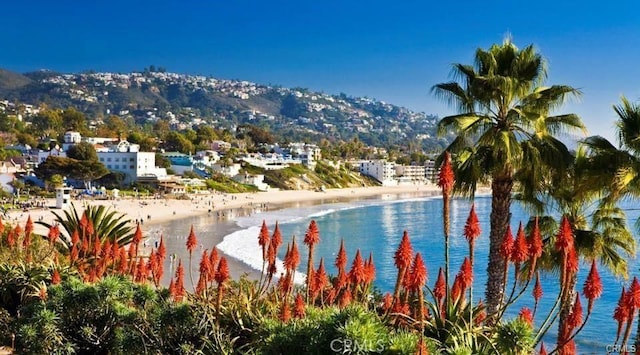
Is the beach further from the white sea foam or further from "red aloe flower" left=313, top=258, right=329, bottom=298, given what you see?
"red aloe flower" left=313, top=258, right=329, bottom=298

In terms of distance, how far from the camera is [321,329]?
5.24m

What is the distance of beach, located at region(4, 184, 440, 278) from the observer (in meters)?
46.1

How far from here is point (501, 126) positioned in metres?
10.2

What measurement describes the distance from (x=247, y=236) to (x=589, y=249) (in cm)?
4113

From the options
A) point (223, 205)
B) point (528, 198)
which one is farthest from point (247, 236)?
point (528, 198)

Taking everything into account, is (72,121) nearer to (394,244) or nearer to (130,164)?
(130,164)

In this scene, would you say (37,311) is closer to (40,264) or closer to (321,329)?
(40,264)

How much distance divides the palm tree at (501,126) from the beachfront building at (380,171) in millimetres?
138527

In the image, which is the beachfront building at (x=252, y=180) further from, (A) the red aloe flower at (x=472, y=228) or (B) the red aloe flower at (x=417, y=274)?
(A) the red aloe flower at (x=472, y=228)

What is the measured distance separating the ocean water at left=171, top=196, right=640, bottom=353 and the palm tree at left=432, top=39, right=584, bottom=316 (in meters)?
2.52

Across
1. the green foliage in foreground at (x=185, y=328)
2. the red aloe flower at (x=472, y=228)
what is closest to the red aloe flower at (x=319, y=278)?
the green foliage in foreground at (x=185, y=328)

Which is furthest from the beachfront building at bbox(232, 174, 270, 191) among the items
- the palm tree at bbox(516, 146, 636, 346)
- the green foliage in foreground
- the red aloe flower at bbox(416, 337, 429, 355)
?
the red aloe flower at bbox(416, 337, 429, 355)

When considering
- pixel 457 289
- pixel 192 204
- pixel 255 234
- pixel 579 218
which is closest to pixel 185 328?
pixel 457 289

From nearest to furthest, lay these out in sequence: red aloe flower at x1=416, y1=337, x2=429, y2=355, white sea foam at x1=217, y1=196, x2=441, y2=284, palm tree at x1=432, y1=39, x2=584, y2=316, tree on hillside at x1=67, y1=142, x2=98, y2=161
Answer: red aloe flower at x1=416, y1=337, x2=429, y2=355 < palm tree at x1=432, y1=39, x2=584, y2=316 < white sea foam at x1=217, y1=196, x2=441, y2=284 < tree on hillside at x1=67, y1=142, x2=98, y2=161
